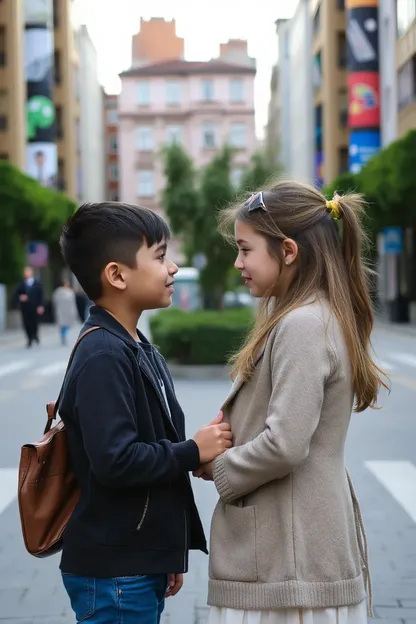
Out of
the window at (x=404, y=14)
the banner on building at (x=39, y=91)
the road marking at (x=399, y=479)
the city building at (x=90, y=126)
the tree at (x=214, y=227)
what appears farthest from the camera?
the city building at (x=90, y=126)

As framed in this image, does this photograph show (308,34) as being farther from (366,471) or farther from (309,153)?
(366,471)

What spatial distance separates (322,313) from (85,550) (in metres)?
0.80

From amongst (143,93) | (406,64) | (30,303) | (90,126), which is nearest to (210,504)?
(30,303)

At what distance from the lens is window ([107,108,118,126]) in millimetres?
106988

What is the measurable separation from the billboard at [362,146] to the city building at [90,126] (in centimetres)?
2558

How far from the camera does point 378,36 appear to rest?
53.0m

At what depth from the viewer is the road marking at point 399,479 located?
24.3 ft

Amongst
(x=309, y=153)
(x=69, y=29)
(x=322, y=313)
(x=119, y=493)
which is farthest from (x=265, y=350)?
(x=309, y=153)

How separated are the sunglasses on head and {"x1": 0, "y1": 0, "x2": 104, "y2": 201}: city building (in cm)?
4812

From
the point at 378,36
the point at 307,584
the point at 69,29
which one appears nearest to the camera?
the point at 307,584

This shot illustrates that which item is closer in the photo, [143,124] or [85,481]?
[85,481]

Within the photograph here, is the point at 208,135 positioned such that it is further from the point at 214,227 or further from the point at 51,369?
the point at 51,369

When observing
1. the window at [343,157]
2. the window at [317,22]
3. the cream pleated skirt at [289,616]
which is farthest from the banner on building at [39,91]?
the cream pleated skirt at [289,616]

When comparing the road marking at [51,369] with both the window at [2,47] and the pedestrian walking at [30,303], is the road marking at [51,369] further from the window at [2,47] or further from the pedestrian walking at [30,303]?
the window at [2,47]
